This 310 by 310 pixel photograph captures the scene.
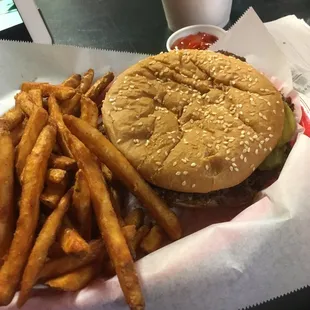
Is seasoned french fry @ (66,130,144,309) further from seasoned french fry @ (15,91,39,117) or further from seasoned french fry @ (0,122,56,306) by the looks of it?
seasoned french fry @ (15,91,39,117)

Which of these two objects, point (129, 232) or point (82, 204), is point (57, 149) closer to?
point (82, 204)

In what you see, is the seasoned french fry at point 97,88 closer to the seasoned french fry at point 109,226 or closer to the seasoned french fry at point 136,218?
the seasoned french fry at point 109,226

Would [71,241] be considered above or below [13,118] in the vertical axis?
below

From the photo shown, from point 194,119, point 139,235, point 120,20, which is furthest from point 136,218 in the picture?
point 120,20

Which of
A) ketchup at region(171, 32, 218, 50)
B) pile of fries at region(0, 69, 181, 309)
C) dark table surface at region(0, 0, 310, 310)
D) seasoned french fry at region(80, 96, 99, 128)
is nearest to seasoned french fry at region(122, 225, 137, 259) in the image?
pile of fries at region(0, 69, 181, 309)

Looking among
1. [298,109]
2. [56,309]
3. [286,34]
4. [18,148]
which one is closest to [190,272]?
[56,309]

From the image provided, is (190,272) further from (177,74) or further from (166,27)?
(166,27)

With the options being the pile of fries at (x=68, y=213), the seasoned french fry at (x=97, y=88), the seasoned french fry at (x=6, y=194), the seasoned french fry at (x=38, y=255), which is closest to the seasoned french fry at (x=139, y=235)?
the pile of fries at (x=68, y=213)
